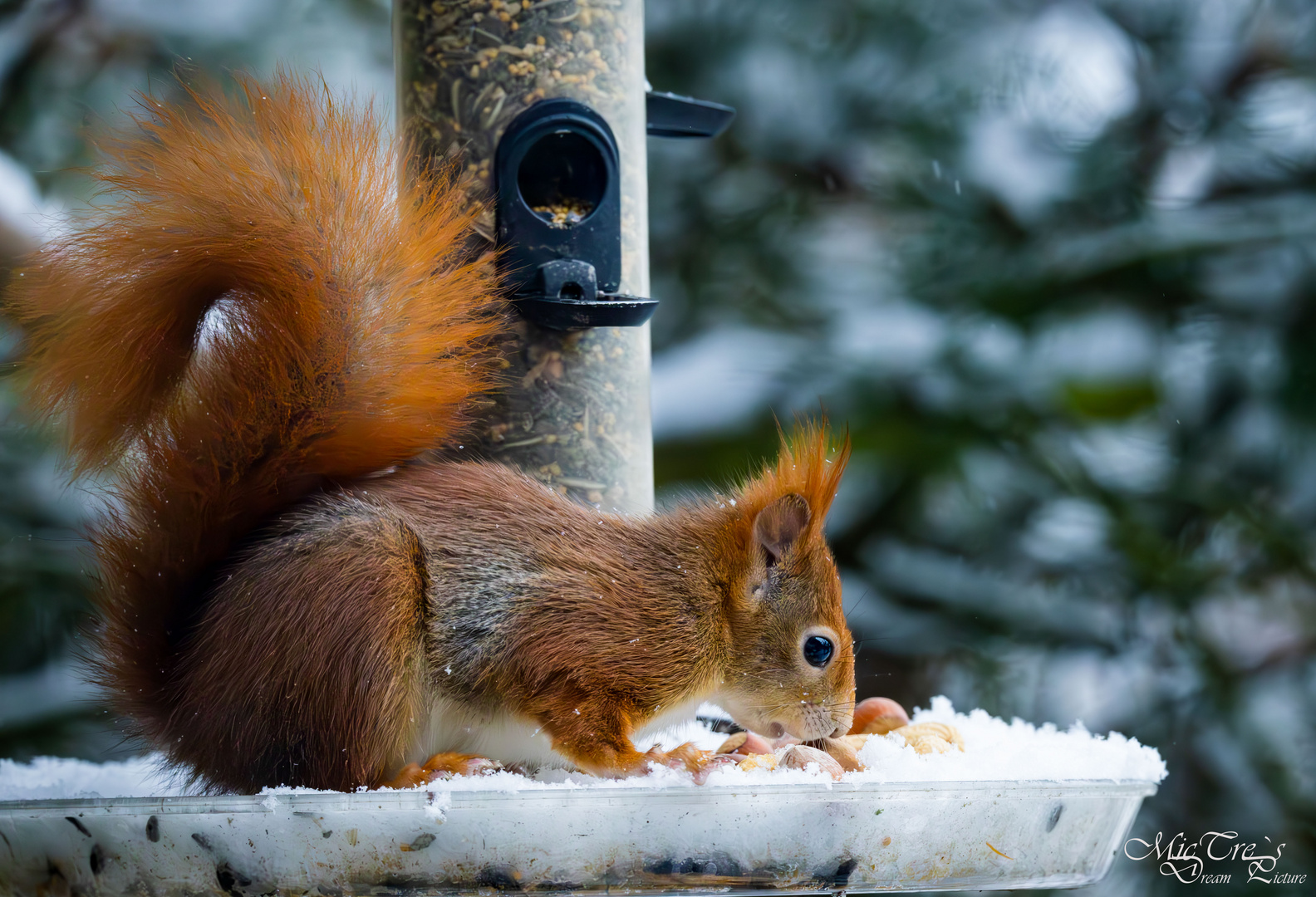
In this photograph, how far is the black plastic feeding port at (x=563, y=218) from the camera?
4.59ft

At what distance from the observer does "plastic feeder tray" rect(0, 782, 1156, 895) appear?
89cm

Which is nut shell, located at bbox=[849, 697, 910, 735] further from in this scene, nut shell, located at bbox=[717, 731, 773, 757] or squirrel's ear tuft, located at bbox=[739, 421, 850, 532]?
squirrel's ear tuft, located at bbox=[739, 421, 850, 532]

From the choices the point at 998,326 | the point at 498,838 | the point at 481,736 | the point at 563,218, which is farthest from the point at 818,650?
the point at 998,326

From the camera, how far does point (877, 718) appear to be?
1.40 metres

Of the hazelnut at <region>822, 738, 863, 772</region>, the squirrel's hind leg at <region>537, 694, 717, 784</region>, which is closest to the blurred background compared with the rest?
the hazelnut at <region>822, 738, 863, 772</region>

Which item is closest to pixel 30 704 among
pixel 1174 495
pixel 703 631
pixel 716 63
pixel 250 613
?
pixel 250 613

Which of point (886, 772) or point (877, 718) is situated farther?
point (877, 718)

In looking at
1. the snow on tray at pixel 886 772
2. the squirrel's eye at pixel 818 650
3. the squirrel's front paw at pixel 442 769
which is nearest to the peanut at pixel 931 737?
the snow on tray at pixel 886 772

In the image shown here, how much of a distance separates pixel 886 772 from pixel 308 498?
58 cm

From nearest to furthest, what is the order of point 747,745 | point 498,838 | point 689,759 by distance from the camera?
point 498,838
point 689,759
point 747,745

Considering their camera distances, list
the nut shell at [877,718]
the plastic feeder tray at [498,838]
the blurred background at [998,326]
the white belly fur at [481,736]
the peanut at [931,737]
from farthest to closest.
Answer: the blurred background at [998,326] → the nut shell at [877,718] → the peanut at [931,737] → the white belly fur at [481,736] → the plastic feeder tray at [498,838]

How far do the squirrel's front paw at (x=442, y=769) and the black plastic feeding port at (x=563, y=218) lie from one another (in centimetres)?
52

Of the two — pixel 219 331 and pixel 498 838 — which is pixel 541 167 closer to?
pixel 219 331

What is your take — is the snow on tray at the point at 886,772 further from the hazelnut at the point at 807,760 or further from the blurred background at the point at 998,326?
the blurred background at the point at 998,326
